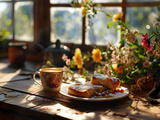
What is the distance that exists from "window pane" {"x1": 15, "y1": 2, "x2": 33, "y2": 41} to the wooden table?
142 centimetres

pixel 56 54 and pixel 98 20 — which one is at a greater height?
pixel 98 20

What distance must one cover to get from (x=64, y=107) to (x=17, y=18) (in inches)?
75.1

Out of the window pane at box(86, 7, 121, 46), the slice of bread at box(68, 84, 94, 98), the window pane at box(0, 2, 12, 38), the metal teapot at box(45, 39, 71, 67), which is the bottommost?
the slice of bread at box(68, 84, 94, 98)

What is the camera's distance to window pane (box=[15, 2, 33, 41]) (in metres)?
2.46

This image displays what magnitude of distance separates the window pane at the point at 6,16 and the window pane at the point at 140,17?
55.3 inches

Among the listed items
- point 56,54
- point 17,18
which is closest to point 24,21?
point 17,18

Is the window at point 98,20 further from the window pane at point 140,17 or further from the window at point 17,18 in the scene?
the window at point 17,18

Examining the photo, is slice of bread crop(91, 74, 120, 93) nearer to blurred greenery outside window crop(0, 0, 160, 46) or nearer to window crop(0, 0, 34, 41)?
blurred greenery outside window crop(0, 0, 160, 46)

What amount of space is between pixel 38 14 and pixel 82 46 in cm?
60

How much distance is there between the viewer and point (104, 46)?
2.05 m

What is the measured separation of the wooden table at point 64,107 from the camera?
2.71 ft

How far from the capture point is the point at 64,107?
91 cm

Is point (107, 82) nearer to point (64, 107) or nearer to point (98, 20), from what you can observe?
point (64, 107)

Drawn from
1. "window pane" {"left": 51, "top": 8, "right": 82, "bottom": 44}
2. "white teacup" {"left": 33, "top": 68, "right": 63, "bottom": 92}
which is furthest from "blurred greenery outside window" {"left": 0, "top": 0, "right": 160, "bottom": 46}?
"white teacup" {"left": 33, "top": 68, "right": 63, "bottom": 92}
